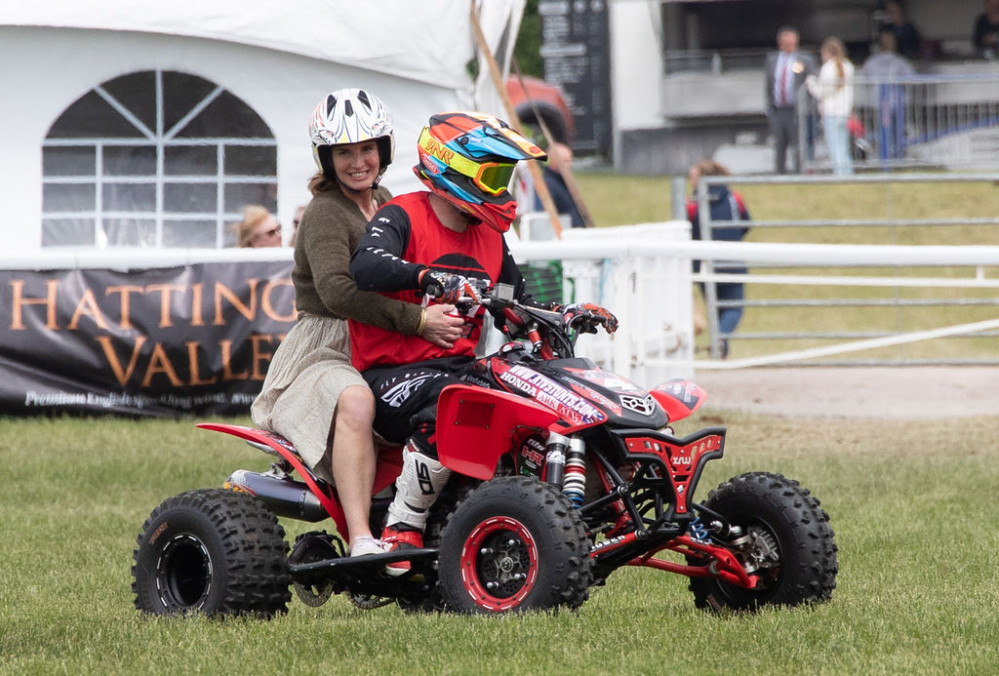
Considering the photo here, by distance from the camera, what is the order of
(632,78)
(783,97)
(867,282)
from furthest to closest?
(632,78)
(783,97)
(867,282)

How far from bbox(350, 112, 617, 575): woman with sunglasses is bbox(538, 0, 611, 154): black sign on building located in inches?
1069

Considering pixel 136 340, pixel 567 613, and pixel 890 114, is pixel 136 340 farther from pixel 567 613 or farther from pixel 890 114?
pixel 890 114

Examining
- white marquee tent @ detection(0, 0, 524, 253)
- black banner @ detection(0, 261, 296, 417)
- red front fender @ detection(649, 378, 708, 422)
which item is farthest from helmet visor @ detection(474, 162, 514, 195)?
white marquee tent @ detection(0, 0, 524, 253)

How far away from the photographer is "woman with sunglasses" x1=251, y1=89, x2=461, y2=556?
584cm

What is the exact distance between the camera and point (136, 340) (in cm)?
1214

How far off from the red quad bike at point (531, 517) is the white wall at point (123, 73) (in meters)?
8.64

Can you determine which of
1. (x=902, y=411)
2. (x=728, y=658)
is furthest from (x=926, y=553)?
(x=902, y=411)

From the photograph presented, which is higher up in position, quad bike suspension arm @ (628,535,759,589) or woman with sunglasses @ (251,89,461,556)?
woman with sunglasses @ (251,89,461,556)

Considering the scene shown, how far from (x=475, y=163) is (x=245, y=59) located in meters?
9.03

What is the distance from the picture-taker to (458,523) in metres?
5.43

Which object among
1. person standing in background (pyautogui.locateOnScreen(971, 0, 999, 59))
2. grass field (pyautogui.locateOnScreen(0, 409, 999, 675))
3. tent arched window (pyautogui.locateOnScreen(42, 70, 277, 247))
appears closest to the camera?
grass field (pyautogui.locateOnScreen(0, 409, 999, 675))

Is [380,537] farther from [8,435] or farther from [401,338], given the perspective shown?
[8,435]

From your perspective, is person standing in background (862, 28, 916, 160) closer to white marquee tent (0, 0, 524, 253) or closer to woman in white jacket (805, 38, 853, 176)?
woman in white jacket (805, 38, 853, 176)

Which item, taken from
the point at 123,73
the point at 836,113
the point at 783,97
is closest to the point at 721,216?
the point at 836,113
